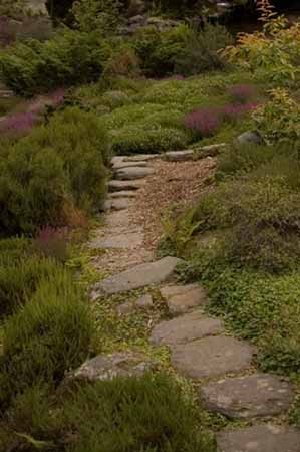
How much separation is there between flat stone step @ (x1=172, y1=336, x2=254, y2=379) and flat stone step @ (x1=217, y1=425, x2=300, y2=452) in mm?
487

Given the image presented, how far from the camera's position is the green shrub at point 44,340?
3.63 m

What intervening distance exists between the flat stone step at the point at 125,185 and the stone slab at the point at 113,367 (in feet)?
13.2

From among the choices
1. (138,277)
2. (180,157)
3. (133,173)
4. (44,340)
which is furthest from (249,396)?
(180,157)

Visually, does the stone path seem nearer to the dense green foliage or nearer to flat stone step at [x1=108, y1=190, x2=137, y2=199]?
the dense green foliage

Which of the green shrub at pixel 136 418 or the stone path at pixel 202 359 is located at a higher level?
the green shrub at pixel 136 418

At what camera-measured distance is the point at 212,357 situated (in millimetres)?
3734

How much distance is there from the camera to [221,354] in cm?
375

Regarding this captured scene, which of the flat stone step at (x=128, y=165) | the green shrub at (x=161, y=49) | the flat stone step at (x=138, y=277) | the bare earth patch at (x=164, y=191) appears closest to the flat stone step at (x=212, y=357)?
the flat stone step at (x=138, y=277)

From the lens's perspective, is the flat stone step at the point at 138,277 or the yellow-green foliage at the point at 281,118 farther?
the yellow-green foliage at the point at 281,118

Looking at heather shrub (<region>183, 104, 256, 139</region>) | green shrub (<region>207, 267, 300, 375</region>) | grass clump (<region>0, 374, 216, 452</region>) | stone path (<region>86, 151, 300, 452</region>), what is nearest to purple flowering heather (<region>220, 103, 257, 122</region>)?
heather shrub (<region>183, 104, 256, 139</region>)

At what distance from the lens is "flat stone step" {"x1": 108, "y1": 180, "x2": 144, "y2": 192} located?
7680mm

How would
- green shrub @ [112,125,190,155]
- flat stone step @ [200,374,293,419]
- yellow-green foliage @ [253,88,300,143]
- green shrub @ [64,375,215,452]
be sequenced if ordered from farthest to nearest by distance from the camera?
green shrub @ [112,125,190,155], yellow-green foliage @ [253,88,300,143], flat stone step @ [200,374,293,419], green shrub @ [64,375,215,452]

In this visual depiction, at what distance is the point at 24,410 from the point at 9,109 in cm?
1033

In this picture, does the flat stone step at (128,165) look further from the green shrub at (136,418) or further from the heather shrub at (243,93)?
the green shrub at (136,418)
